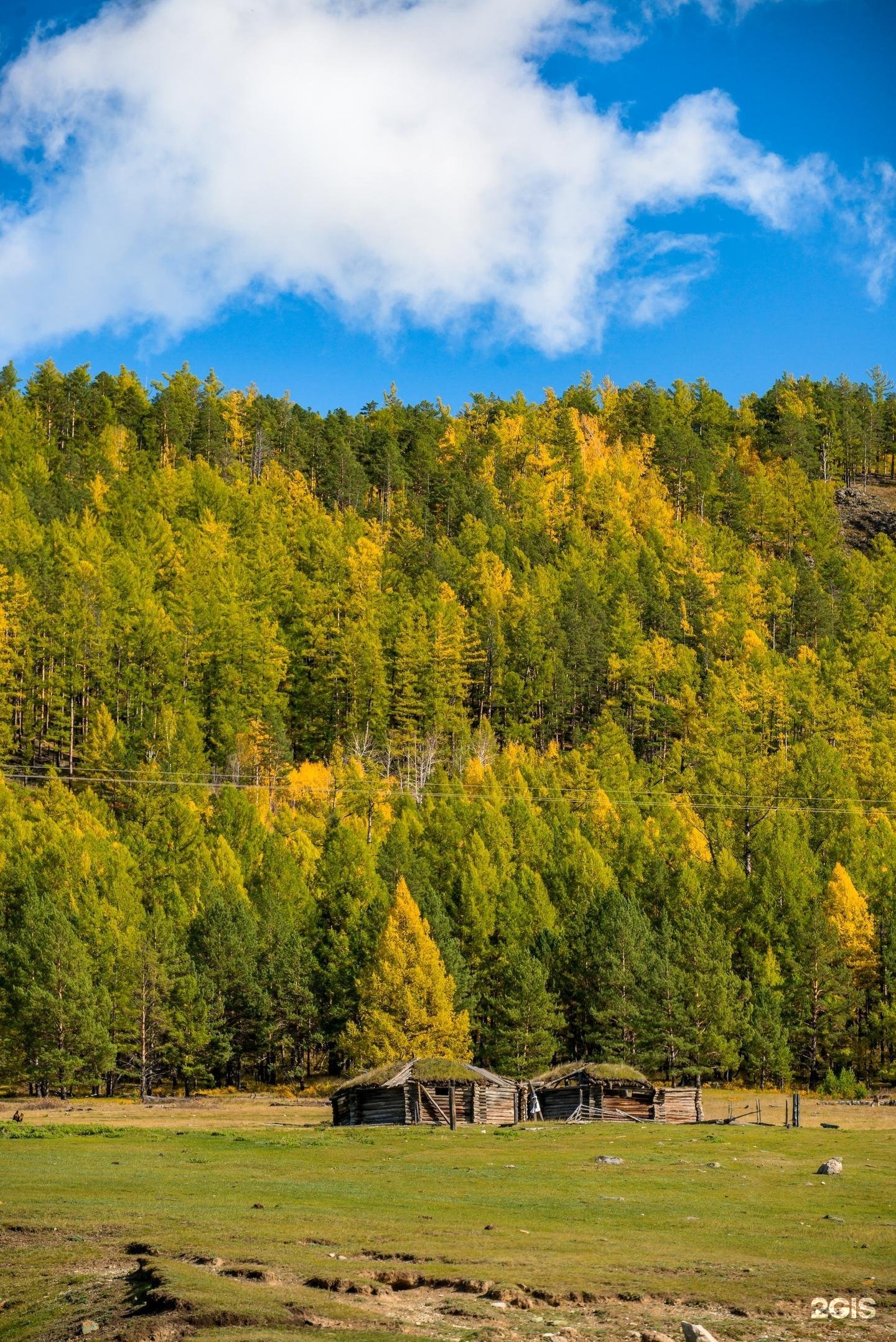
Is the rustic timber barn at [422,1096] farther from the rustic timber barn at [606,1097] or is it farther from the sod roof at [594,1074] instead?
the sod roof at [594,1074]

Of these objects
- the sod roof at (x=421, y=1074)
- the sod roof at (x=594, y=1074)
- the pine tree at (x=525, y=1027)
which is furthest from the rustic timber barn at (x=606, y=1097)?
the pine tree at (x=525, y=1027)

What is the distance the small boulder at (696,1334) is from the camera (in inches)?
584

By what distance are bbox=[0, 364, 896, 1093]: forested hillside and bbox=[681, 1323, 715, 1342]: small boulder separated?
184 feet

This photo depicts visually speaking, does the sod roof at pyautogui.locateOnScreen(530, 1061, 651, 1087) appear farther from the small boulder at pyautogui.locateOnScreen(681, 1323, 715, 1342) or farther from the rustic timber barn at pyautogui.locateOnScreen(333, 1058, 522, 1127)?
the small boulder at pyautogui.locateOnScreen(681, 1323, 715, 1342)

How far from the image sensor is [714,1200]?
30719 millimetres

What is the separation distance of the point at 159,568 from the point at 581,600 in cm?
4757

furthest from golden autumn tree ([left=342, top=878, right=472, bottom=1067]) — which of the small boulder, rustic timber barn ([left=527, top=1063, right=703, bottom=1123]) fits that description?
the small boulder

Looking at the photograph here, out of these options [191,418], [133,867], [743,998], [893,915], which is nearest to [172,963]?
[133,867]

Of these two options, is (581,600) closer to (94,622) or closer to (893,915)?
(94,622)

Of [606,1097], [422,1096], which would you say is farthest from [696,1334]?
[606,1097]

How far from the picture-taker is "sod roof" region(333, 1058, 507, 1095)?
179ft

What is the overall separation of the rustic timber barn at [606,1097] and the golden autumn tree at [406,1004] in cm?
863

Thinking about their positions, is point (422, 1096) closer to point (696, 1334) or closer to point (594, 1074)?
point (594, 1074)

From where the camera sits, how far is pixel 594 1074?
59.2 m
